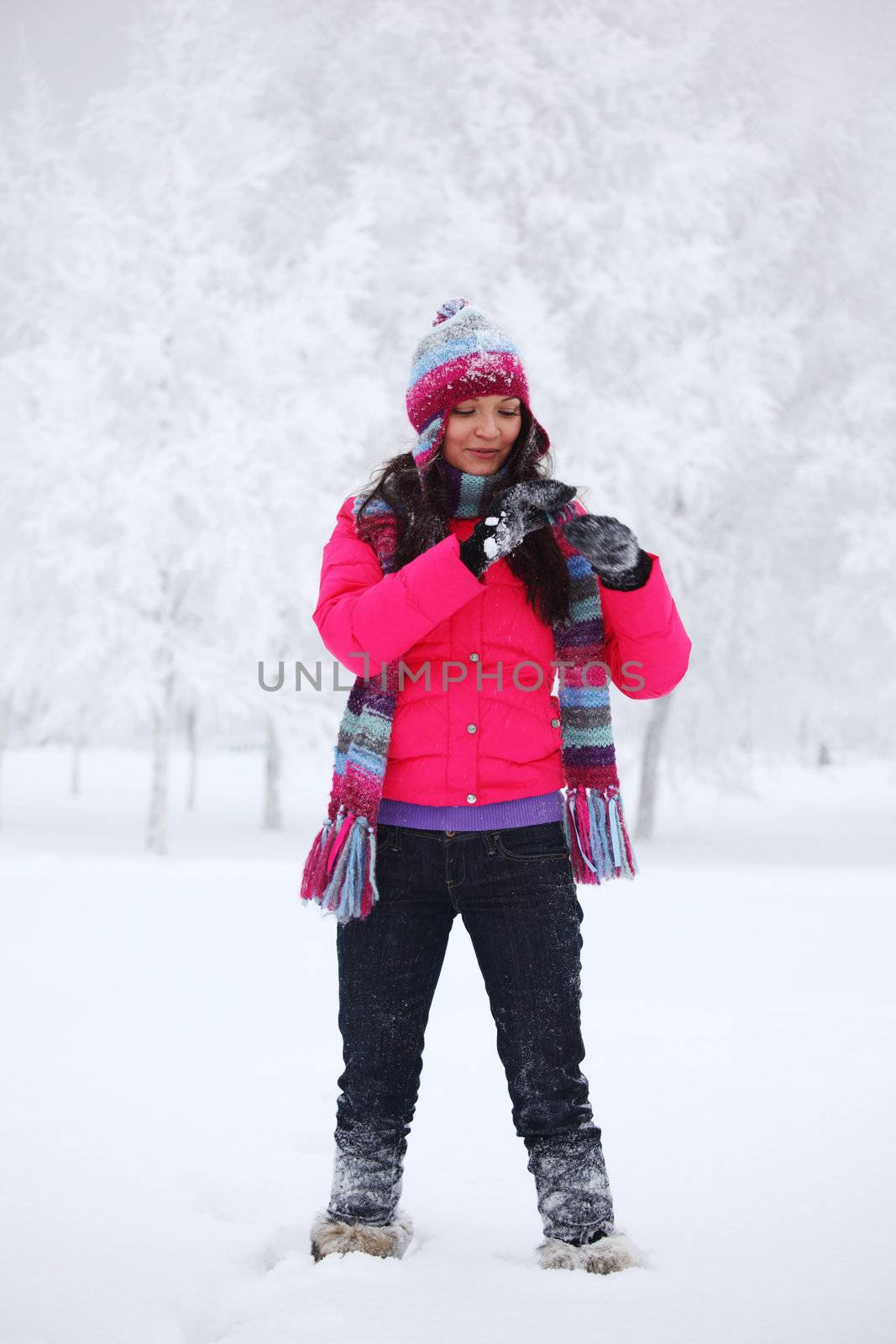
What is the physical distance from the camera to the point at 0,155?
13133 millimetres

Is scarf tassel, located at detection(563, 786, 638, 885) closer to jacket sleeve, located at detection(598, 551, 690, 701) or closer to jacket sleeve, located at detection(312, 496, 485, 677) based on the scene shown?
jacket sleeve, located at detection(598, 551, 690, 701)

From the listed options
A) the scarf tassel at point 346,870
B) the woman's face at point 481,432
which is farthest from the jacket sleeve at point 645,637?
the scarf tassel at point 346,870

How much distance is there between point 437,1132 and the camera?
3.20 m

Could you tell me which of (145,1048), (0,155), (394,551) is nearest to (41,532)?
(0,155)

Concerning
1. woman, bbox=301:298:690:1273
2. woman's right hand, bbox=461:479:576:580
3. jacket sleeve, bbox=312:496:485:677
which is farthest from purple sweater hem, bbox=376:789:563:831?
woman's right hand, bbox=461:479:576:580

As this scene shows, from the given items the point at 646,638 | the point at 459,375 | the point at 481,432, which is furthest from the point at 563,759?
the point at 459,375

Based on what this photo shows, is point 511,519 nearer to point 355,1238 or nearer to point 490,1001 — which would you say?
point 490,1001

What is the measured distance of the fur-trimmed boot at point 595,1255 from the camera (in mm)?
2131

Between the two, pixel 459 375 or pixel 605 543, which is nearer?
pixel 605 543

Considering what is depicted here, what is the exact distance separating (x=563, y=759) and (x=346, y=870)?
52 cm

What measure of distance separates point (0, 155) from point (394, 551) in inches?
523

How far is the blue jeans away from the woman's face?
0.79 metres

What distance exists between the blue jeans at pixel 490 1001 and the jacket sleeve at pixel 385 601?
394 mm

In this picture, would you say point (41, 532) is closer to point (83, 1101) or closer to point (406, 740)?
point (83, 1101)
